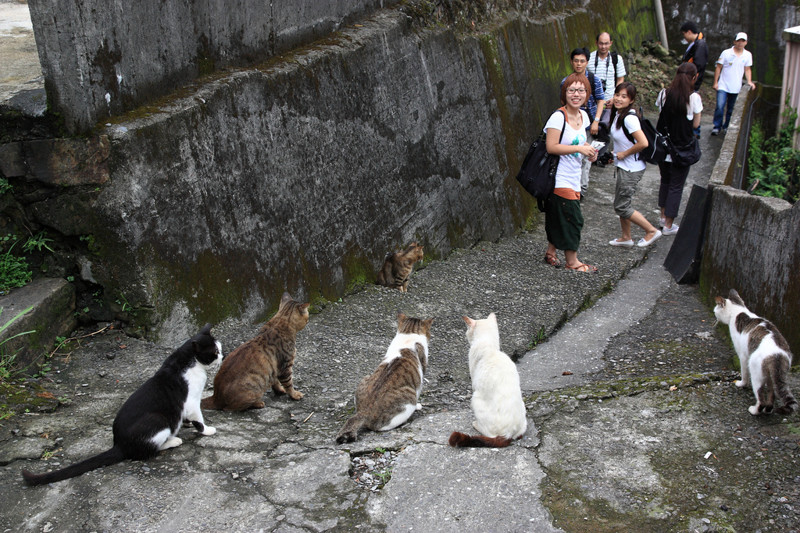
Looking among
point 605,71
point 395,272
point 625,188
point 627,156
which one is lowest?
point 395,272

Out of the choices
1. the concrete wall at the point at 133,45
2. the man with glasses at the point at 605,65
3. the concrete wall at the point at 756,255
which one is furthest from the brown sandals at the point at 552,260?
the concrete wall at the point at 133,45

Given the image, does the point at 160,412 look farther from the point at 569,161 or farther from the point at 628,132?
the point at 628,132

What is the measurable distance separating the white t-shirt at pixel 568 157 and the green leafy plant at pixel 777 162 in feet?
14.6

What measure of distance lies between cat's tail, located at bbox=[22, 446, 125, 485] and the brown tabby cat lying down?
818mm

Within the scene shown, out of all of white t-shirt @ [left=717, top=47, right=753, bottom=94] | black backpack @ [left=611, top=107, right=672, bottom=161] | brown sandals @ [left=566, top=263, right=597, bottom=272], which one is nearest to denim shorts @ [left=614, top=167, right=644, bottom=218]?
black backpack @ [left=611, top=107, right=672, bottom=161]

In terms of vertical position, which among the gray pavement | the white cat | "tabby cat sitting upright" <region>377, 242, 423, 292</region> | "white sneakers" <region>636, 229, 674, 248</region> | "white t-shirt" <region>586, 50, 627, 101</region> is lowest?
"white sneakers" <region>636, 229, 674, 248</region>

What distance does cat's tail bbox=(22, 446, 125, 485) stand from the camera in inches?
131

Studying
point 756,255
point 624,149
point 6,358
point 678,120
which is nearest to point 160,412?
point 6,358

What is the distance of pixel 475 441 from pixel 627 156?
206 inches

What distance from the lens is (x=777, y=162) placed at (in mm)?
11195

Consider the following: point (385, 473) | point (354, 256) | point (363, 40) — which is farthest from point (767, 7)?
point (385, 473)

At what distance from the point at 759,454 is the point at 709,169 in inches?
346

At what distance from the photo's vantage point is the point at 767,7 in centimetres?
1595

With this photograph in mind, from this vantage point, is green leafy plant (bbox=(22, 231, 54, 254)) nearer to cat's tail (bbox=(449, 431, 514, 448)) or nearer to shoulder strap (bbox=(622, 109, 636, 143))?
cat's tail (bbox=(449, 431, 514, 448))
